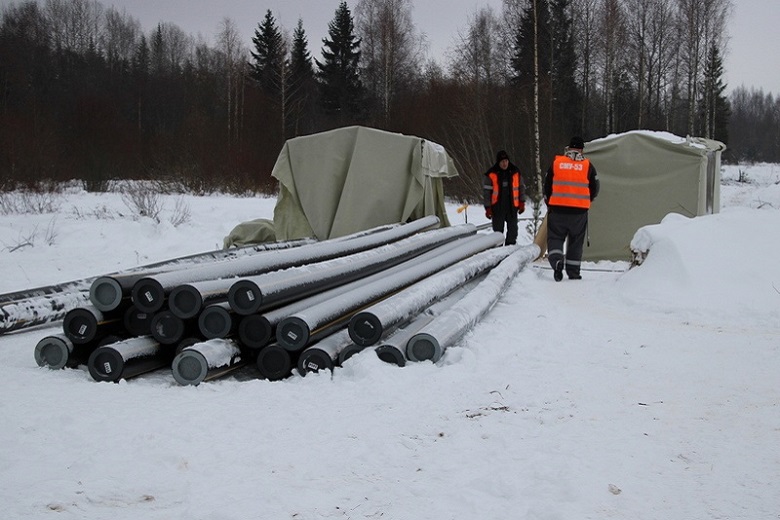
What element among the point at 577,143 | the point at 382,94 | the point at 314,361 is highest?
the point at 382,94

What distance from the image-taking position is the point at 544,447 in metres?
3.01

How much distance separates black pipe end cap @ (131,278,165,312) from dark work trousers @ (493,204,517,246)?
23.1ft

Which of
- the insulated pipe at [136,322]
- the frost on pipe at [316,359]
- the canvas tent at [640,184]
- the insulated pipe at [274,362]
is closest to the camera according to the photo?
the frost on pipe at [316,359]

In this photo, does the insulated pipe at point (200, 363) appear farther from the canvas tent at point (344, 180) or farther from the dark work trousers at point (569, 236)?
A: the canvas tent at point (344, 180)

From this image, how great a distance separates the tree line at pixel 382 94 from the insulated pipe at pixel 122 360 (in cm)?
1731

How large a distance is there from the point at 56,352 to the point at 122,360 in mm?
617

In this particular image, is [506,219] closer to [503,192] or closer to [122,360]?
[503,192]

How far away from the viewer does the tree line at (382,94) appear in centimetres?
2527

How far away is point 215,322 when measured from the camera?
437 centimetres

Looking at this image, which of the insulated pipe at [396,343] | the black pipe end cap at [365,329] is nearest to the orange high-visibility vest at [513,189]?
the insulated pipe at [396,343]

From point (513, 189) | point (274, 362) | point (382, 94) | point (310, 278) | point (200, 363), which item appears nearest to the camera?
point (200, 363)

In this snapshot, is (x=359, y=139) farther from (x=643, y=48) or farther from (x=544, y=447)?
(x=643, y=48)

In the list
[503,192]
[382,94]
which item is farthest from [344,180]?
[382,94]

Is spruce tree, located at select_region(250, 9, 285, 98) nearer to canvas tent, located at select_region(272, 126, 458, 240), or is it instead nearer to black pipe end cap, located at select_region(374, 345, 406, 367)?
canvas tent, located at select_region(272, 126, 458, 240)
